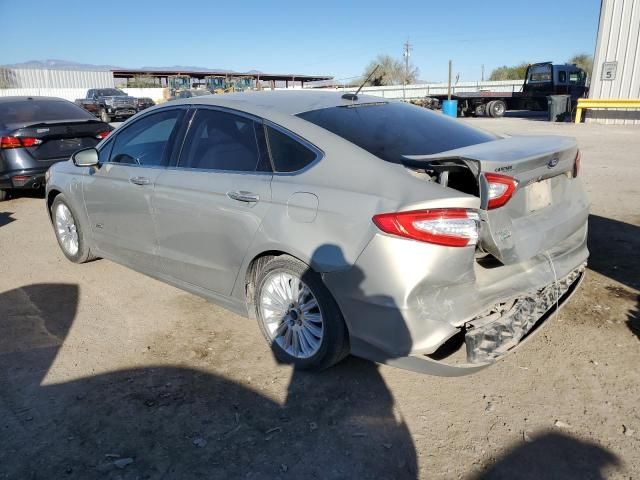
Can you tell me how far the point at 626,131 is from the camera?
1814 centimetres

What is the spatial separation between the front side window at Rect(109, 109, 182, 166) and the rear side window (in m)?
1.09

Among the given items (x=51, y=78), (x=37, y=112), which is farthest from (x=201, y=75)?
(x=37, y=112)

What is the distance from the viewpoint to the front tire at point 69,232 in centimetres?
512

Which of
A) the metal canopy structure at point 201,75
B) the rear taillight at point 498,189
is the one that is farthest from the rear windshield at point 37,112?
the metal canopy structure at point 201,75

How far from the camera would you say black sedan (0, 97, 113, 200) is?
25.6 feet

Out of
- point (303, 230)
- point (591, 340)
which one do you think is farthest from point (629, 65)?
point (303, 230)

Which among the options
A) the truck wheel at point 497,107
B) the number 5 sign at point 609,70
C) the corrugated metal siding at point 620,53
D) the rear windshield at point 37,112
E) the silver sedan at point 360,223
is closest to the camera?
the silver sedan at point 360,223

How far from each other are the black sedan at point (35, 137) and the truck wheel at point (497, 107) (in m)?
23.2

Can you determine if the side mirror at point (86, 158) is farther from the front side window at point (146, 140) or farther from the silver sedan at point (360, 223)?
the silver sedan at point (360, 223)

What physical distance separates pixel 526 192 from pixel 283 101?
5.62 feet

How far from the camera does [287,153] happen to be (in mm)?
3193

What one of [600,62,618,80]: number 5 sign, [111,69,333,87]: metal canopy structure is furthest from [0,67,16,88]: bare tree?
[600,62,618,80]: number 5 sign

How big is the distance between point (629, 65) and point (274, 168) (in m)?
20.9

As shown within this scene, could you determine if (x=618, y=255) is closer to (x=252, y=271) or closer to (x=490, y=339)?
(x=490, y=339)
